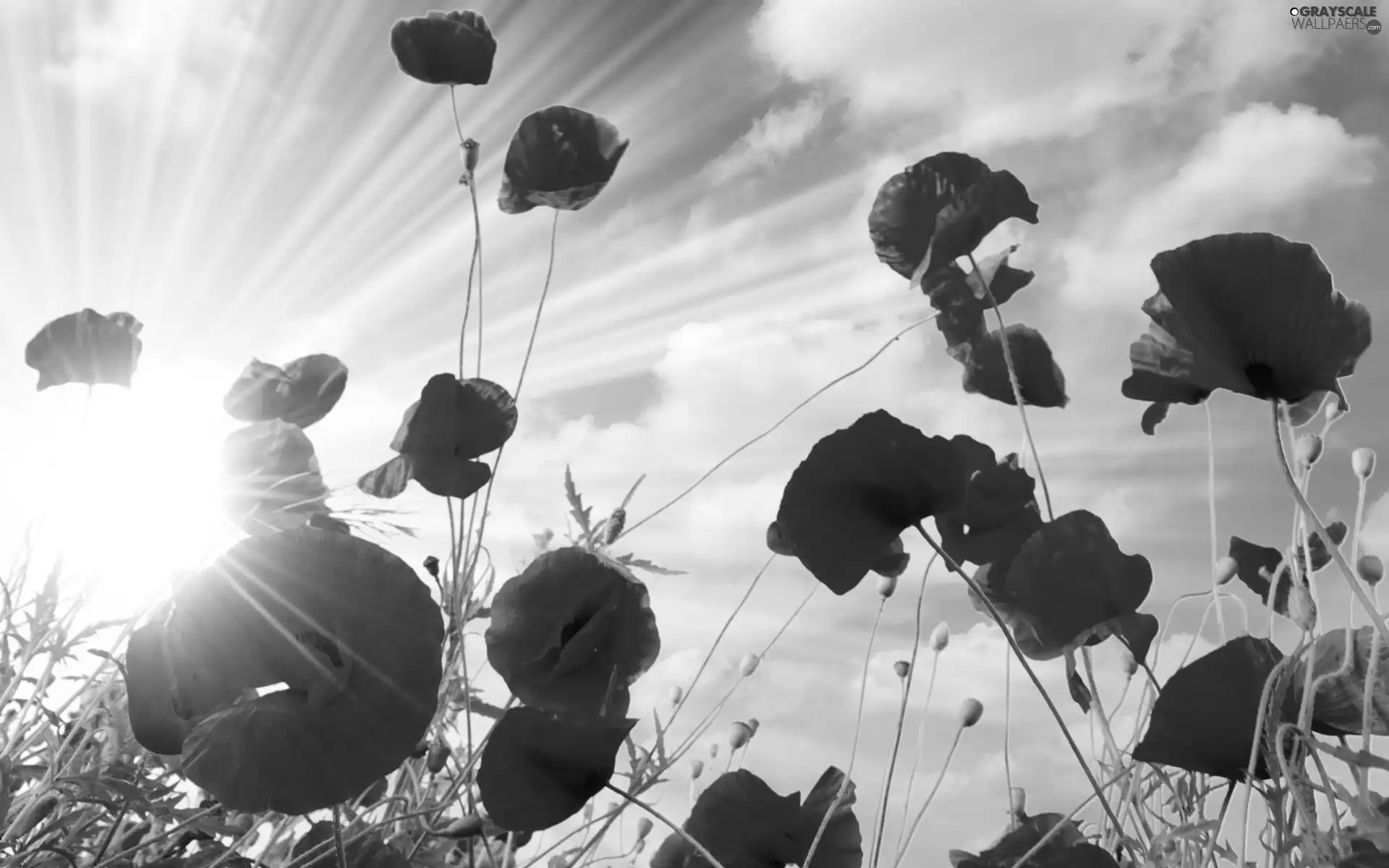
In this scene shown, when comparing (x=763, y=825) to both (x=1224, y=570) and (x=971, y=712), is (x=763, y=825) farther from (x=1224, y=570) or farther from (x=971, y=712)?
(x=1224, y=570)

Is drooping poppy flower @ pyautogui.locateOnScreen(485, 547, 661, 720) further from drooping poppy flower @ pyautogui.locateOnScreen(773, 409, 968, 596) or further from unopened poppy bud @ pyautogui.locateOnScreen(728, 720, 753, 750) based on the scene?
unopened poppy bud @ pyautogui.locateOnScreen(728, 720, 753, 750)

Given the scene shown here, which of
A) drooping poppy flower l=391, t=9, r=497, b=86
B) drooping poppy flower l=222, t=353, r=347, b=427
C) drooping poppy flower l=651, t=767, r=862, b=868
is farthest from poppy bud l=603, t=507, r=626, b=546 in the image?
drooping poppy flower l=391, t=9, r=497, b=86

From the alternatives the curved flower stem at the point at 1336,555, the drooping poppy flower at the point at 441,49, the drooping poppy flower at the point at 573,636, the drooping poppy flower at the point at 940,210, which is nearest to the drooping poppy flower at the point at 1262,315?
the curved flower stem at the point at 1336,555

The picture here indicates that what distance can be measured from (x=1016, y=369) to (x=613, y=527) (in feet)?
1.49

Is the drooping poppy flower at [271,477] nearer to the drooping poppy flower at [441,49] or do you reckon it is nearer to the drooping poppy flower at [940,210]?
the drooping poppy flower at [441,49]

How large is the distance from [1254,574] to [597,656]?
2.23ft

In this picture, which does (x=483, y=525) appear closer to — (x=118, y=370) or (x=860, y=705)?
(x=860, y=705)

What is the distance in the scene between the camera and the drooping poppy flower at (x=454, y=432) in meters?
1.02

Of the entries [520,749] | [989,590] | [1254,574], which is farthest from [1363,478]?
[520,749]

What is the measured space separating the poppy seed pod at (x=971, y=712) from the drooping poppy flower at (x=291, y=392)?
0.97 metres

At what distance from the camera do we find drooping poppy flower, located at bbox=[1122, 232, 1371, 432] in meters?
0.52

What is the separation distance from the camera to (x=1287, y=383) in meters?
0.55

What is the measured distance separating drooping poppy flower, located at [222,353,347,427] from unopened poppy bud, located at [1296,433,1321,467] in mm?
1193

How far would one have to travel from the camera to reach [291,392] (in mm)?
1368
